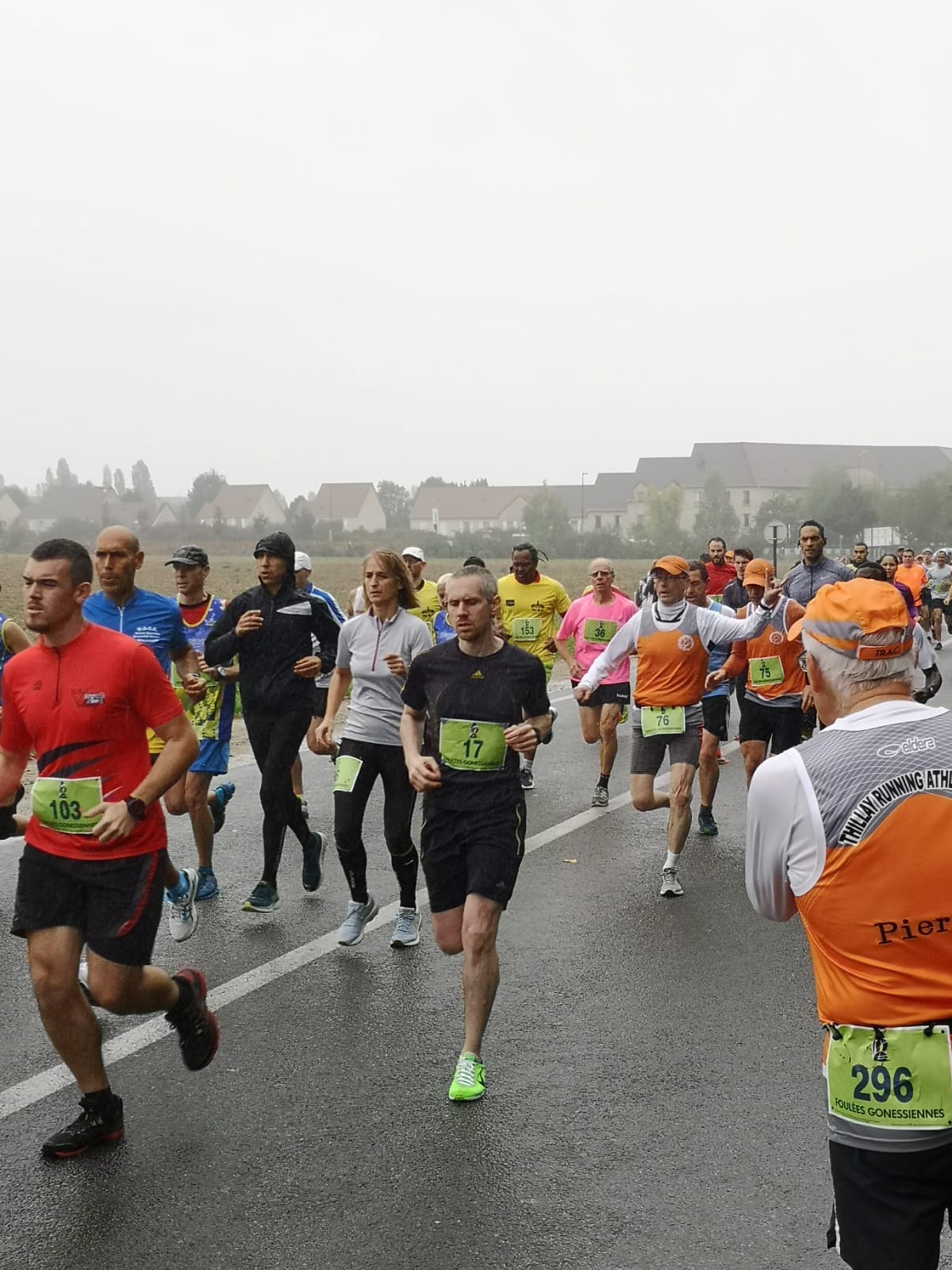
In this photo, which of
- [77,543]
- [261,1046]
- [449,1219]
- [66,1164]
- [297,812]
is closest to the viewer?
[449,1219]

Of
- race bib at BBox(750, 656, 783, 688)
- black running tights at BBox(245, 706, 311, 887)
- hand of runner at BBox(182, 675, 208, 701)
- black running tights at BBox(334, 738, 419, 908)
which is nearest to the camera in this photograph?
black running tights at BBox(334, 738, 419, 908)

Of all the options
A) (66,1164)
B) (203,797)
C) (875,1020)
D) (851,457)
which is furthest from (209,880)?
(851,457)

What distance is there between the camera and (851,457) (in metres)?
146

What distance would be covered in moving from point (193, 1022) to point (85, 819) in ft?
3.03

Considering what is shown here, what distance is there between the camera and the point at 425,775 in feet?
16.1

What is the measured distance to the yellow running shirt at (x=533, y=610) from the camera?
11031mm

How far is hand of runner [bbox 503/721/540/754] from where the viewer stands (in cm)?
483

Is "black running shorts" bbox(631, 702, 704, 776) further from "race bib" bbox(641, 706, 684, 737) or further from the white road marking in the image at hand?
the white road marking

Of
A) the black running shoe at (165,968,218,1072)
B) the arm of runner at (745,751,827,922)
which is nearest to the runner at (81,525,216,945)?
the black running shoe at (165,968,218,1072)

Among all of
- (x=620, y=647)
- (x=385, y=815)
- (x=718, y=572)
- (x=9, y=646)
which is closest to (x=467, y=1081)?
(x=385, y=815)

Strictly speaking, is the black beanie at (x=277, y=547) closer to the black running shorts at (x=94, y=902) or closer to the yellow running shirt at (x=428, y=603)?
the black running shorts at (x=94, y=902)

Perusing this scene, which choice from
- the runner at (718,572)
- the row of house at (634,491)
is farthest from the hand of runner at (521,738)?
the row of house at (634,491)

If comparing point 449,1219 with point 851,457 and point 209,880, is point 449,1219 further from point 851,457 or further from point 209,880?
point 851,457

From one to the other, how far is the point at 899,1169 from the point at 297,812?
4.94m
